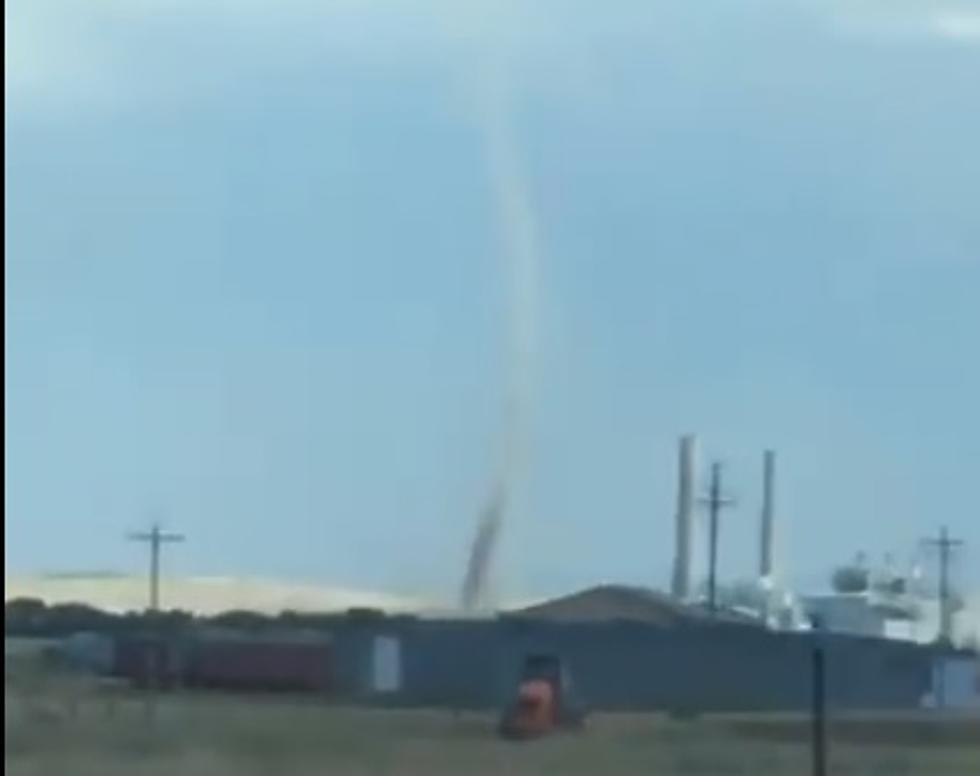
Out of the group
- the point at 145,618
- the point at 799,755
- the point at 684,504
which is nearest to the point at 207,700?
the point at 145,618

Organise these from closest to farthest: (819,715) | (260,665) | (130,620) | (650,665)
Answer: (130,620), (260,665), (819,715), (650,665)

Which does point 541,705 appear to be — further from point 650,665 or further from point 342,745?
point 650,665

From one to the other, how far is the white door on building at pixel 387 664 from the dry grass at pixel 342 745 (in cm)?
26

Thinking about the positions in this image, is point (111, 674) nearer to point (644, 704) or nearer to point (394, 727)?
point (394, 727)

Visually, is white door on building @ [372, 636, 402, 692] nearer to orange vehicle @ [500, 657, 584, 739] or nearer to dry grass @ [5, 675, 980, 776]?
dry grass @ [5, 675, 980, 776]

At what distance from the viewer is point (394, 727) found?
12375mm

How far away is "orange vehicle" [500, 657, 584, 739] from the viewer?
44.9 ft

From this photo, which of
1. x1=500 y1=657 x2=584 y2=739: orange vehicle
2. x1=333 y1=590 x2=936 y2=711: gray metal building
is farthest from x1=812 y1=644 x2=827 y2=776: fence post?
x1=500 y1=657 x2=584 y2=739: orange vehicle

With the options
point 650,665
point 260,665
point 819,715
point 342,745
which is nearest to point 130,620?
point 260,665

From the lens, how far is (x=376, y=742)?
38.4ft

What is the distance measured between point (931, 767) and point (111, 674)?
4.59 m

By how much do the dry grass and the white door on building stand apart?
259 millimetres

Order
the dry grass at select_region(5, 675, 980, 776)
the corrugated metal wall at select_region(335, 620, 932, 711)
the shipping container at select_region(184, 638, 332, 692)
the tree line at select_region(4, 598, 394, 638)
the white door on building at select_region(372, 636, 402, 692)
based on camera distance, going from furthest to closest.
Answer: the corrugated metal wall at select_region(335, 620, 932, 711) < the white door on building at select_region(372, 636, 402, 692) < the shipping container at select_region(184, 638, 332, 692) < the tree line at select_region(4, 598, 394, 638) < the dry grass at select_region(5, 675, 980, 776)

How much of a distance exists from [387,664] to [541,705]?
91 centimetres
